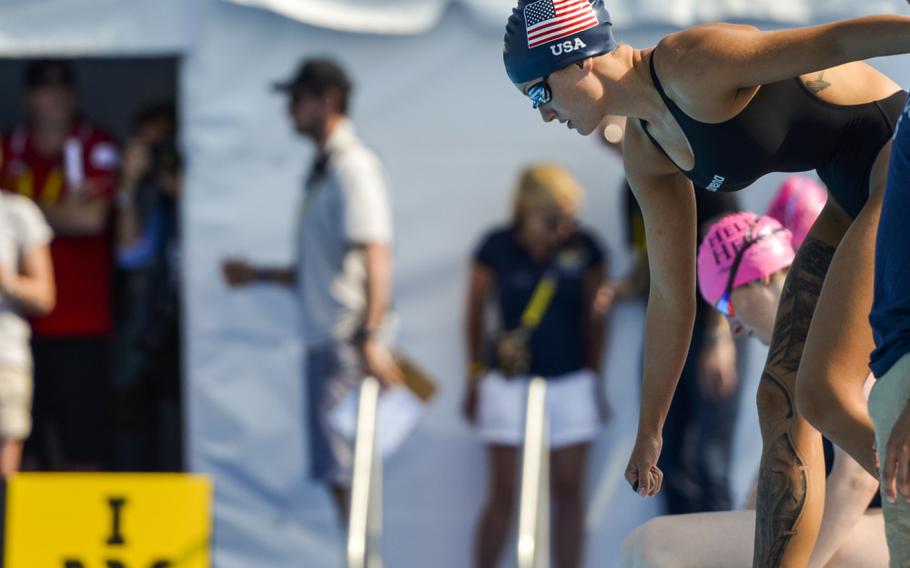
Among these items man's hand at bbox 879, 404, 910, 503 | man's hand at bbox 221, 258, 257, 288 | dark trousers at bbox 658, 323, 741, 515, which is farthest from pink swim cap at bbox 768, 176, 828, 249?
man's hand at bbox 221, 258, 257, 288

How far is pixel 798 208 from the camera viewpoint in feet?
15.8

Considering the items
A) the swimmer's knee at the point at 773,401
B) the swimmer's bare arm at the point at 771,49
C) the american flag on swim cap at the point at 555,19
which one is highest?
the american flag on swim cap at the point at 555,19

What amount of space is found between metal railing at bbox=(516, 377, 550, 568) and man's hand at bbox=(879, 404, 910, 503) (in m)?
3.41

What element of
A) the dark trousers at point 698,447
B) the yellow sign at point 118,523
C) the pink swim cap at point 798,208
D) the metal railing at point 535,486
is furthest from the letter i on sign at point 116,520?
the pink swim cap at point 798,208

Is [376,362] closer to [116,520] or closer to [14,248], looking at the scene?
[116,520]

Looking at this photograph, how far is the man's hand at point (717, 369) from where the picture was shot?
20.6 ft

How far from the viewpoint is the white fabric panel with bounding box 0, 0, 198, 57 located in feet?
23.6

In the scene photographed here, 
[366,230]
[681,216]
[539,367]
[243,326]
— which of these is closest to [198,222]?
[243,326]

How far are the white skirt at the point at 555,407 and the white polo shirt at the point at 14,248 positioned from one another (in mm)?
2074

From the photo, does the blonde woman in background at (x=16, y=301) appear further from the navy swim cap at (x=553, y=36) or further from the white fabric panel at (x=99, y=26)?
the navy swim cap at (x=553, y=36)

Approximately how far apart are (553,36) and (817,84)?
2.03 ft

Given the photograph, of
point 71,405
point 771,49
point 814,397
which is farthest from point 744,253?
point 71,405

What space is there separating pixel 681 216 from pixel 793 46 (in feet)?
2.48

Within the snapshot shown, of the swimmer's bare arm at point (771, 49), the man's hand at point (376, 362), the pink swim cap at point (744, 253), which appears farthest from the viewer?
the man's hand at point (376, 362)
